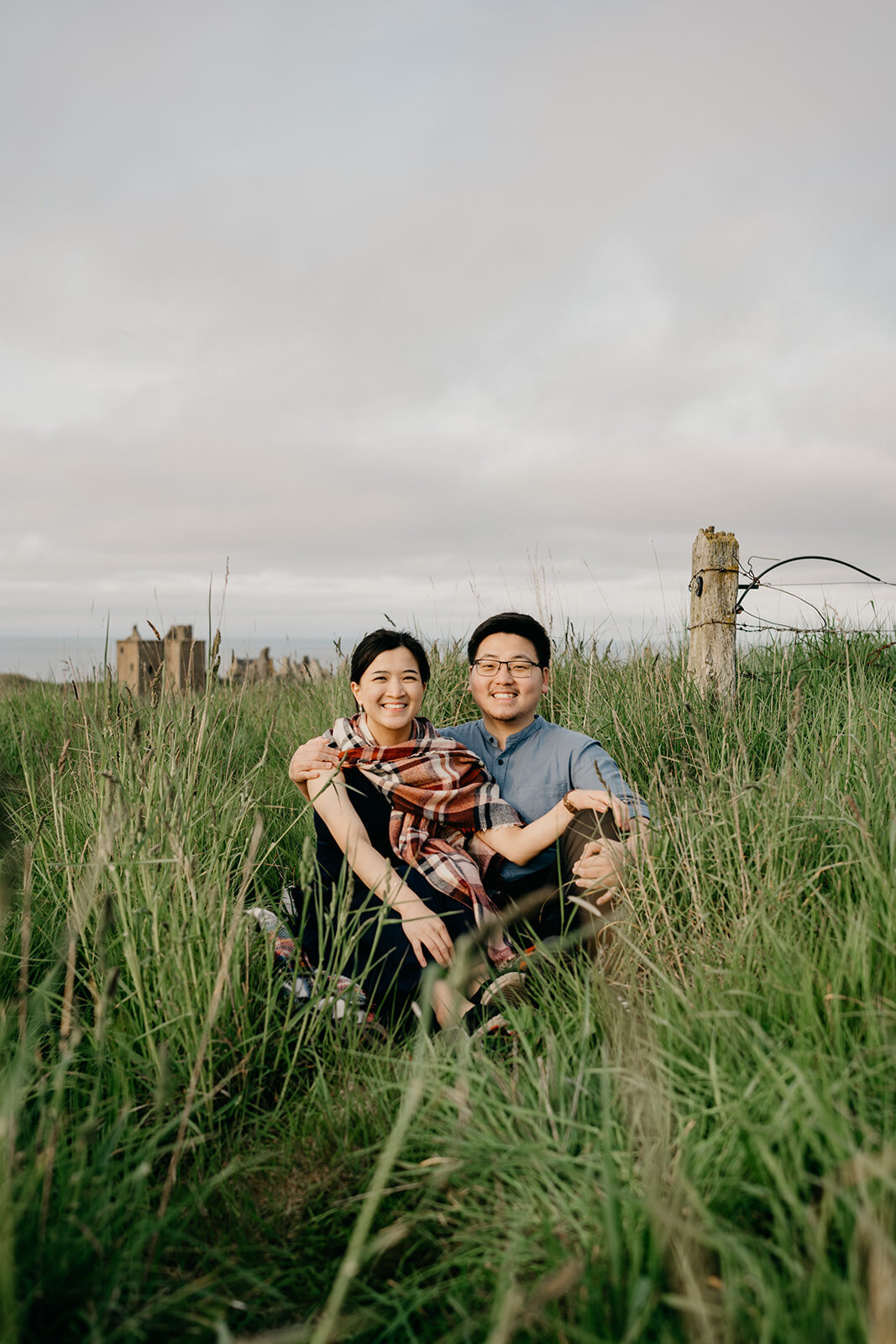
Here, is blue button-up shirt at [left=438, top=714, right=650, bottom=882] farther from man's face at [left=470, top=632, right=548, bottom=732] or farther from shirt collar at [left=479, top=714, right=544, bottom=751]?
man's face at [left=470, top=632, right=548, bottom=732]

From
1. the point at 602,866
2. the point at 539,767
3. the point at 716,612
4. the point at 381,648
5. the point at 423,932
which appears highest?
the point at 716,612

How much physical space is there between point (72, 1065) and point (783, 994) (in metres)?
1.81

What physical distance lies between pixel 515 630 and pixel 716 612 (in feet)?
7.83

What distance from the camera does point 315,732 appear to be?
5.82 metres

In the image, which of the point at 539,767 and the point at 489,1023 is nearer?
the point at 489,1023

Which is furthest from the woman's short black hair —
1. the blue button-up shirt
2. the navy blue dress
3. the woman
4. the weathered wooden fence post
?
the weathered wooden fence post

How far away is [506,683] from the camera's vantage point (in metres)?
3.35

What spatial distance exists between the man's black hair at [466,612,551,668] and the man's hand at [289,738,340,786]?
0.73m

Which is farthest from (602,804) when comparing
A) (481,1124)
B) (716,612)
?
(716,612)

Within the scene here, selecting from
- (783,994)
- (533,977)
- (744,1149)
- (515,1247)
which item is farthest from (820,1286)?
(533,977)

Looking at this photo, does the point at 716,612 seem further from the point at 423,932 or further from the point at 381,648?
the point at 423,932

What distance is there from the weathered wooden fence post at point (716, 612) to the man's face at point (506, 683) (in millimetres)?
2156

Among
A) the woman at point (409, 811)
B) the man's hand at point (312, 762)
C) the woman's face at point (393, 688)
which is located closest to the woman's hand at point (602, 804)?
the woman at point (409, 811)

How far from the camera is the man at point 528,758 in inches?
120
